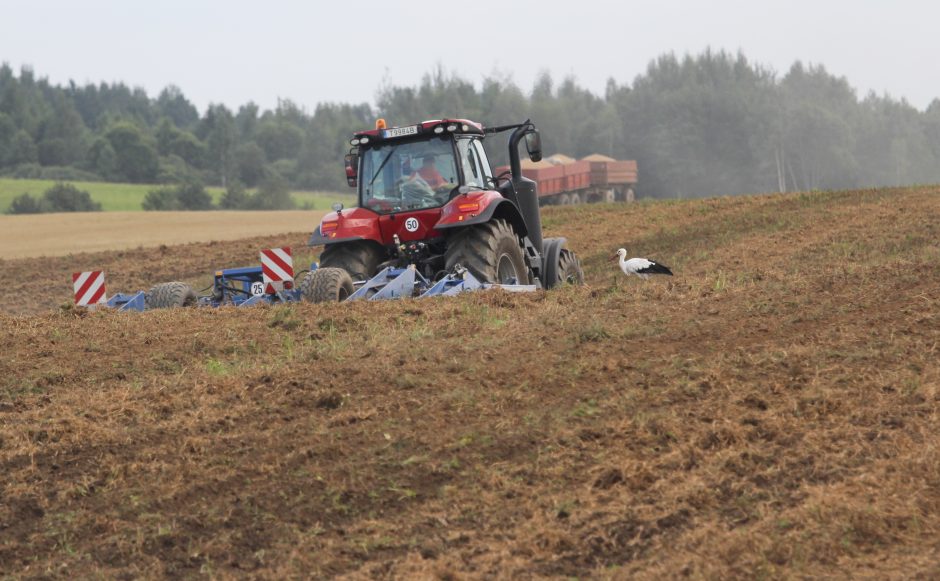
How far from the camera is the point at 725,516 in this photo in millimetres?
4809

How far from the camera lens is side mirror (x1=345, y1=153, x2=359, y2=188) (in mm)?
12297

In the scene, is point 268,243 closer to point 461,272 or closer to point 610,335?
point 461,272

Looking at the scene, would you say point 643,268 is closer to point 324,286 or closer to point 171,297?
point 324,286

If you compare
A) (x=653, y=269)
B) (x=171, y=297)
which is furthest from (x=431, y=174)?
(x=171, y=297)

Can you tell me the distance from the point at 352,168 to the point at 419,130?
1.18 metres

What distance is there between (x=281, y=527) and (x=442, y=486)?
788 mm

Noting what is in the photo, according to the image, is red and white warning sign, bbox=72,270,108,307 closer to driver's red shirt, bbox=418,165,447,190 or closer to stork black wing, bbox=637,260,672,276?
driver's red shirt, bbox=418,165,447,190

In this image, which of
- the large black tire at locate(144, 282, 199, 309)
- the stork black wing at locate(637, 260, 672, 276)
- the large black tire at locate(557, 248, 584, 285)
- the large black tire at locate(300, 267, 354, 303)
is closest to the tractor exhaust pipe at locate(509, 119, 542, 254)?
the large black tire at locate(557, 248, 584, 285)

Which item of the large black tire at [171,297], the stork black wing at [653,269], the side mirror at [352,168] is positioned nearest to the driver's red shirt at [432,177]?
the side mirror at [352,168]

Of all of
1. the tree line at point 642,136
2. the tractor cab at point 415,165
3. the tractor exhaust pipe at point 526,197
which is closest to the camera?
the tractor cab at point 415,165

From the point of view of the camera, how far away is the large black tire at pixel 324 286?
1067 centimetres

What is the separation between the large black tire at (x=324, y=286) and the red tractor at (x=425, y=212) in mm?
435

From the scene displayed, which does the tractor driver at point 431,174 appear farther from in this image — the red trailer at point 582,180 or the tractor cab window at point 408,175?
the red trailer at point 582,180

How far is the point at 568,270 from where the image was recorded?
43.9 feet
